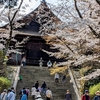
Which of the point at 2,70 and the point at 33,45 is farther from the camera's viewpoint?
the point at 33,45

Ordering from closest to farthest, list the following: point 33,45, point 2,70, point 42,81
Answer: point 2,70, point 42,81, point 33,45

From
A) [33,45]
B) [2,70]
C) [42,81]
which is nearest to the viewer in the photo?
[2,70]

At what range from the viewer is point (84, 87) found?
22.5 meters

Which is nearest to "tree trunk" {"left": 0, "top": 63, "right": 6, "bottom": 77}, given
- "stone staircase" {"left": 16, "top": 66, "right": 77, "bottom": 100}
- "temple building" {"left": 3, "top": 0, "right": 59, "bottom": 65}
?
"stone staircase" {"left": 16, "top": 66, "right": 77, "bottom": 100}

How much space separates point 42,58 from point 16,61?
132 inches

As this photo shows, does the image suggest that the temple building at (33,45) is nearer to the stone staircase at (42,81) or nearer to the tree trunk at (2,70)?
the stone staircase at (42,81)

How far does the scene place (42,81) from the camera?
28.4m

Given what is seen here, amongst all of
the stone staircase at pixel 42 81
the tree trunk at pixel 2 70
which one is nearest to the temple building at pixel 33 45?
the stone staircase at pixel 42 81

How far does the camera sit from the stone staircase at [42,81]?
2475 cm

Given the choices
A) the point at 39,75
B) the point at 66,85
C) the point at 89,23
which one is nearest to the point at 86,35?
the point at 89,23

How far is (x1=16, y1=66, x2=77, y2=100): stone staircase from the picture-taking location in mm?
24750

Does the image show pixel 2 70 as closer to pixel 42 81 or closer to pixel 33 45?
pixel 42 81

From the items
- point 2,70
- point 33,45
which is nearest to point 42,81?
point 2,70

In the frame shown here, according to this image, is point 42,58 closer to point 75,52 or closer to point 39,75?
point 39,75
